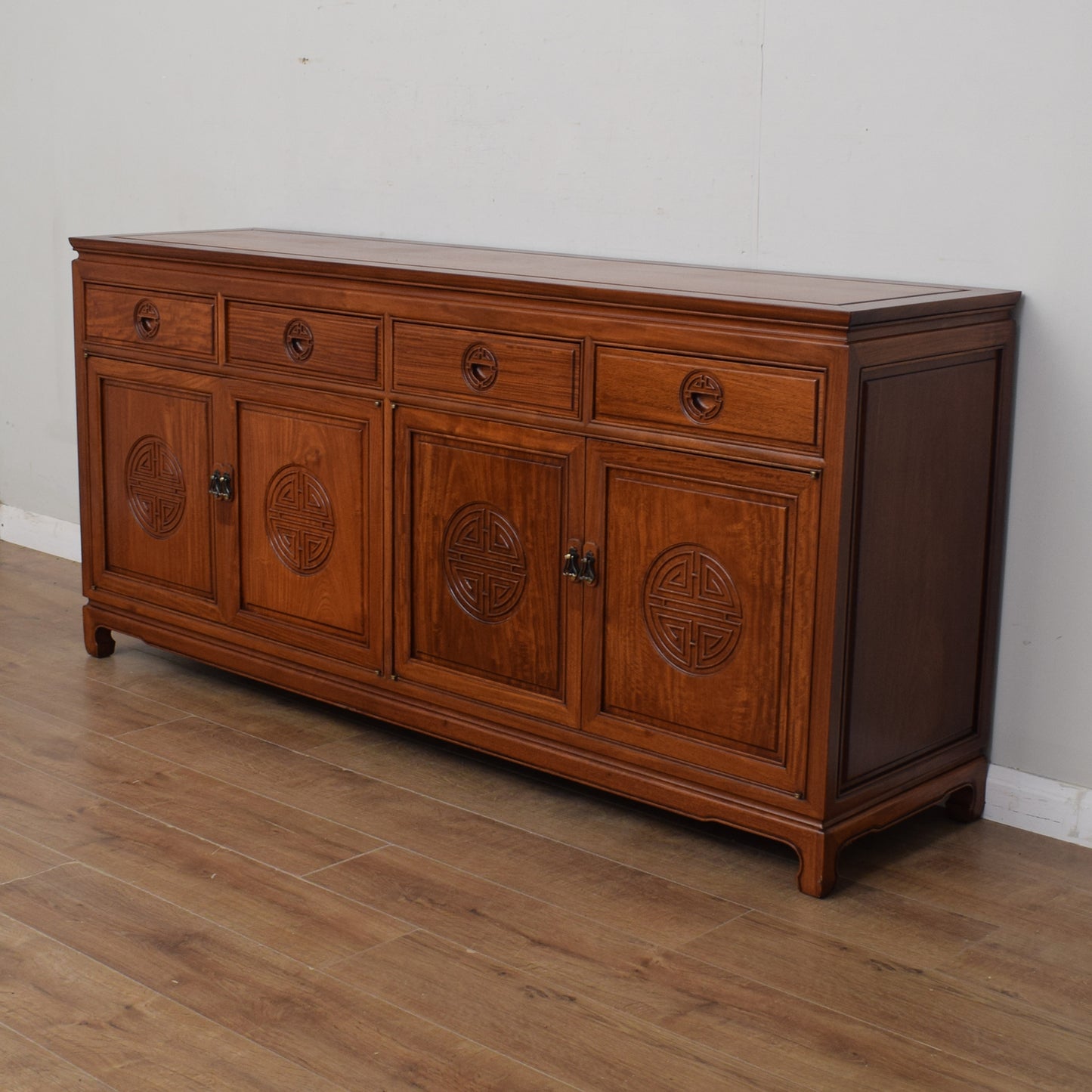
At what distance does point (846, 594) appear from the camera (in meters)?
2.46

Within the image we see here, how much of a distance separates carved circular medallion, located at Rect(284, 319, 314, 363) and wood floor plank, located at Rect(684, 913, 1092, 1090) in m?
1.44

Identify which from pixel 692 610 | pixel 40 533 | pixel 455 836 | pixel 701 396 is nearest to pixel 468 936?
pixel 455 836

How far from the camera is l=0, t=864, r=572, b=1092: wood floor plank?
6.64 ft

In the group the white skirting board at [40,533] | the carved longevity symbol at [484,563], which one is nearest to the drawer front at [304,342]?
the carved longevity symbol at [484,563]

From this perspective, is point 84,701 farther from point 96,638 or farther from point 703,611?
point 703,611

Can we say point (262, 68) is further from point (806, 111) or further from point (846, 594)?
point (846, 594)

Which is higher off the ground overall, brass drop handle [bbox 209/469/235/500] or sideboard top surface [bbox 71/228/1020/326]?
sideboard top surface [bbox 71/228/1020/326]

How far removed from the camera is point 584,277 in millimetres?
2789

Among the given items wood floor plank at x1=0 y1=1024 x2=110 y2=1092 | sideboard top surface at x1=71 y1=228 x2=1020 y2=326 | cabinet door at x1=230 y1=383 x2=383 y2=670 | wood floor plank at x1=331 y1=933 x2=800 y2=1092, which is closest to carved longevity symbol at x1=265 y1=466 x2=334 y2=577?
cabinet door at x1=230 y1=383 x2=383 y2=670

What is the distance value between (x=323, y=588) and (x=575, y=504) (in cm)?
72

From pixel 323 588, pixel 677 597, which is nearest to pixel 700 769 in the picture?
pixel 677 597

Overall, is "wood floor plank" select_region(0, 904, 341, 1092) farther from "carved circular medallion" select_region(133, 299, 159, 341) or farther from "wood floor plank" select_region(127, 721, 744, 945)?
"carved circular medallion" select_region(133, 299, 159, 341)

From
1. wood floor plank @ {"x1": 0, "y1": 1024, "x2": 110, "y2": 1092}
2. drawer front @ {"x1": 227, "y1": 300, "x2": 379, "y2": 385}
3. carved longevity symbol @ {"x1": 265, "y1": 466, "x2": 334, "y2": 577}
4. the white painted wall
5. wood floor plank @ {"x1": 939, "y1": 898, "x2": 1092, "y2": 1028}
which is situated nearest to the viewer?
wood floor plank @ {"x1": 0, "y1": 1024, "x2": 110, "y2": 1092}

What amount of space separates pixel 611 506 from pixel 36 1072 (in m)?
1.29
